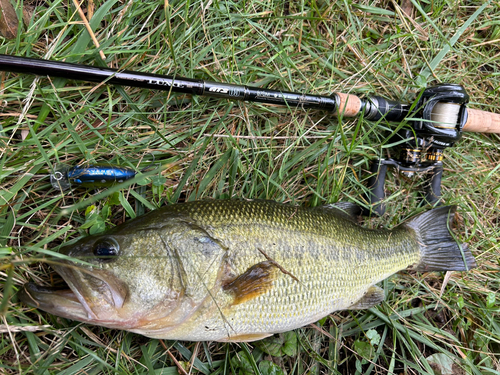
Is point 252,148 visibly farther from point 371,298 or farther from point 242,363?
point 242,363

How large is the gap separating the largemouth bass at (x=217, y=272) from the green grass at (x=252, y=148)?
408 mm

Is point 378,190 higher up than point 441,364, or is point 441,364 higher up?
point 378,190

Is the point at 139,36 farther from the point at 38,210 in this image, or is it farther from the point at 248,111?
the point at 38,210

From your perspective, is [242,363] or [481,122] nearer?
[242,363]

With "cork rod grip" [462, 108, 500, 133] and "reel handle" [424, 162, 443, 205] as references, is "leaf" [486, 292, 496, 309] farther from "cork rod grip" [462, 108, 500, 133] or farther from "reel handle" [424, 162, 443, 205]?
"cork rod grip" [462, 108, 500, 133]

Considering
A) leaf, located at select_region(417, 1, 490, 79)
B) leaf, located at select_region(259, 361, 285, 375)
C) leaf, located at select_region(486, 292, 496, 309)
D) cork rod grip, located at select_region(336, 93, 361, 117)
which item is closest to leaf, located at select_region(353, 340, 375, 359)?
leaf, located at select_region(259, 361, 285, 375)

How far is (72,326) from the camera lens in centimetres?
226

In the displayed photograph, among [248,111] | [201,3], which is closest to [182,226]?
[248,111]

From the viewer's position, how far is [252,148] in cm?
275

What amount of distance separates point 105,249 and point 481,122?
343cm

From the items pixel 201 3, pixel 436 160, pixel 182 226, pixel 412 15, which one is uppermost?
pixel 201 3

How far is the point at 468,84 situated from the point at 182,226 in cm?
324

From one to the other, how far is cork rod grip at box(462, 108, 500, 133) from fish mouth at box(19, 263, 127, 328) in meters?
3.29

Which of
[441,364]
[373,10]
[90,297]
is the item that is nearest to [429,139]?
[373,10]
